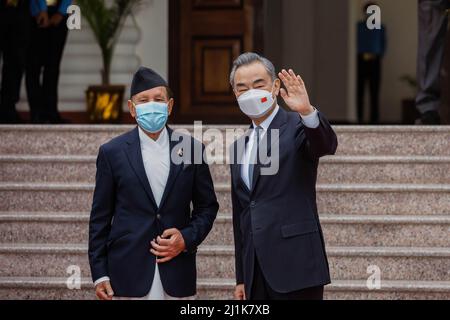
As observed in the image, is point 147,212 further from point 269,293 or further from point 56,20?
point 56,20

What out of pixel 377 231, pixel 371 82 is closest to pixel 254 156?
pixel 377 231

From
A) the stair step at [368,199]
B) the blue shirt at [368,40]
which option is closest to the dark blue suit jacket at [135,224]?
the stair step at [368,199]

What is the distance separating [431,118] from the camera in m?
7.27

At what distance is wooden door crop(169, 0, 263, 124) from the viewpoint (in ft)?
31.0

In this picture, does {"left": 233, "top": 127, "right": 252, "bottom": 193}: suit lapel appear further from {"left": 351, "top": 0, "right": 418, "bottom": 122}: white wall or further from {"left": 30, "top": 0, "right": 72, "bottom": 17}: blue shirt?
{"left": 351, "top": 0, "right": 418, "bottom": 122}: white wall

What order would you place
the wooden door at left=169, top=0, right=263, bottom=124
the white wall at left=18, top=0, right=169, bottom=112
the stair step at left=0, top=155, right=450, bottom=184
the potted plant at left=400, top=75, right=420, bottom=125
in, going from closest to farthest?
the stair step at left=0, top=155, right=450, bottom=184, the wooden door at left=169, top=0, right=263, bottom=124, the white wall at left=18, top=0, right=169, bottom=112, the potted plant at left=400, top=75, right=420, bottom=125

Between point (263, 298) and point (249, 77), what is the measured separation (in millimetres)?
794

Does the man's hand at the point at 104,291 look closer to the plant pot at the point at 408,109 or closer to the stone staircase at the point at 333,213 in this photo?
the stone staircase at the point at 333,213

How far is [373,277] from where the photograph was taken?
19.1ft

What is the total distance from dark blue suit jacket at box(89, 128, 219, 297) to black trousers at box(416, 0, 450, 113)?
3854 mm

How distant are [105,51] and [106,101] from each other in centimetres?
48

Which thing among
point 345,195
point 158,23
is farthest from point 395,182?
point 158,23

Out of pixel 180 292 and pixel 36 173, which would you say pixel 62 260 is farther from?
pixel 180 292

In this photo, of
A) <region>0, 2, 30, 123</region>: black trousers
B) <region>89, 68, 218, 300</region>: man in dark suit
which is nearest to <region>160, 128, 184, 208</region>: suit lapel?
<region>89, 68, 218, 300</region>: man in dark suit
